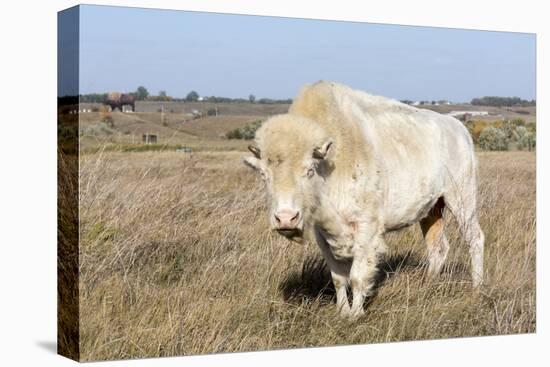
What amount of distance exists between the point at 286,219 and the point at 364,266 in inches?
58.0

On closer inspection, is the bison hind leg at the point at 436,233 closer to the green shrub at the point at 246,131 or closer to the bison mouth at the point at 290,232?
the green shrub at the point at 246,131

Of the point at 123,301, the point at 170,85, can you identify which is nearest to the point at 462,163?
the point at 170,85

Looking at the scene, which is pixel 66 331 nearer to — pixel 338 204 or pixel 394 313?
pixel 338 204

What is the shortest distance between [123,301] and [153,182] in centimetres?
205

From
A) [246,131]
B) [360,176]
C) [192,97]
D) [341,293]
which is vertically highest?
[192,97]

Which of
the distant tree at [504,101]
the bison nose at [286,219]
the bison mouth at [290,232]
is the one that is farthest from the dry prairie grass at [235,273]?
the bison nose at [286,219]

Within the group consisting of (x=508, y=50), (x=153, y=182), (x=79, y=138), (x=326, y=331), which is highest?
(x=508, y=50)

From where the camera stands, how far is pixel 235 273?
28.2ft

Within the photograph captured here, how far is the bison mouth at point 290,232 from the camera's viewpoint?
23.5 ft

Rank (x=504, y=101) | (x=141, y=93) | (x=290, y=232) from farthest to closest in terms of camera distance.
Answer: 1. (x=504, y=101)
2. (x=141, y=93)
3. (x=290, y=232)

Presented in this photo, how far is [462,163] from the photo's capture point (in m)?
9.73

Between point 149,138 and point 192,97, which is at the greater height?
point 192,97

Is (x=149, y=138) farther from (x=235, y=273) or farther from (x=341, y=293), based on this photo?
(x=341, y=293)

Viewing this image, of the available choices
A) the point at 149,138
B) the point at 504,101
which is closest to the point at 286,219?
the point at 149,138
